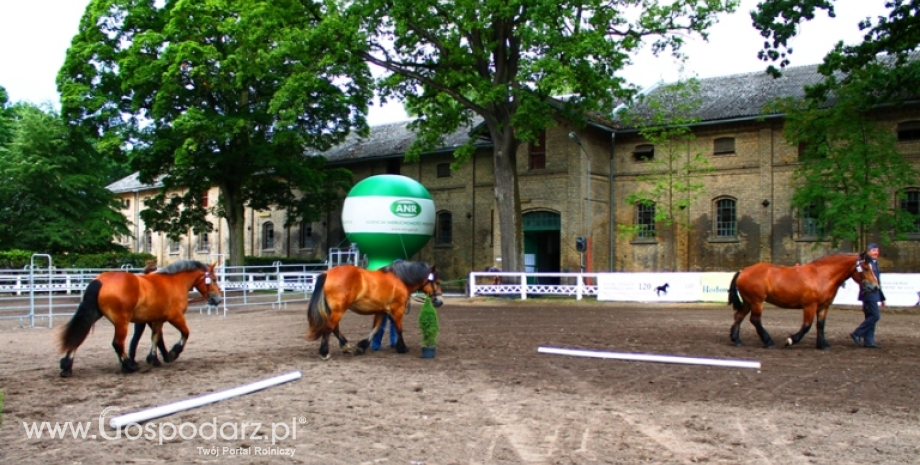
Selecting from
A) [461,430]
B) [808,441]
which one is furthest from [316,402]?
[808,441]

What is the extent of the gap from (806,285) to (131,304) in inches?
417

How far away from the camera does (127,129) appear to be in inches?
1312

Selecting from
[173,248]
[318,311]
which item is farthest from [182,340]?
[173,248]

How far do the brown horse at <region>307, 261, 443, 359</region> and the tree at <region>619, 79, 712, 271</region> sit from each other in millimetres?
19140

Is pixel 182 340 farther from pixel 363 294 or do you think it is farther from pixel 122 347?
pixel 363 294

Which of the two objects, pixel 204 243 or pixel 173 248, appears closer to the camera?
pixel 204 243

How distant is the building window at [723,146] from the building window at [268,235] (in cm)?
2714

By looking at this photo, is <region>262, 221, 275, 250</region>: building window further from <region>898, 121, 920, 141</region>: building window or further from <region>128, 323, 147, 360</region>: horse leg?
<region>128, 323, 147, 360</region>: horse leg

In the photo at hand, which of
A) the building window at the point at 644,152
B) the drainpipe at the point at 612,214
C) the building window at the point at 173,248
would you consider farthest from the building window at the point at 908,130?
the building window at the point at 173,248

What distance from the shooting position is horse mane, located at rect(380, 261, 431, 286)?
12.3 m

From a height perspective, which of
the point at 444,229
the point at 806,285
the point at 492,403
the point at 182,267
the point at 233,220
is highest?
the point at 233,220

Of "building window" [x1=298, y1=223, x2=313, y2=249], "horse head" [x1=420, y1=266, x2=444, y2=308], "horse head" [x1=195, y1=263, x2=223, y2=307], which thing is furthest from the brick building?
"horse head" [x1=195, y1=263, x2=223, y2=307]

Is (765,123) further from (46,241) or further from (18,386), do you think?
(46,241)

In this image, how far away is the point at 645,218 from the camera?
1324 inches
